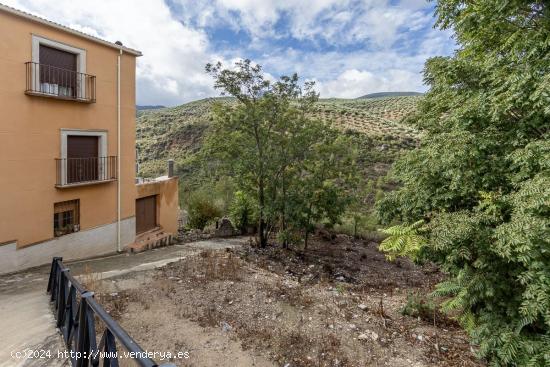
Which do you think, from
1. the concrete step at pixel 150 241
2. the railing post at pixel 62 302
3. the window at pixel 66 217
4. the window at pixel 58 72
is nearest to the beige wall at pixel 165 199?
the concrete step at pixel 150 241

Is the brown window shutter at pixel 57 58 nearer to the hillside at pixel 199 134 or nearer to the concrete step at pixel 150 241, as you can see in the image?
the concrete step at pixel 150 241

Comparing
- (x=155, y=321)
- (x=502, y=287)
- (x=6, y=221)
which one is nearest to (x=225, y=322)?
(x=155, y=321)

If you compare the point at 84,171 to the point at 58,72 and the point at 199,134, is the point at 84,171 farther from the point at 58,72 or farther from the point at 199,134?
the point at 199,134

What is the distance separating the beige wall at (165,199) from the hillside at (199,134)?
13.9 m

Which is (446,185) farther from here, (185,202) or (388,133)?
(388,133)

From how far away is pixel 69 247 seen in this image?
12.1 meters

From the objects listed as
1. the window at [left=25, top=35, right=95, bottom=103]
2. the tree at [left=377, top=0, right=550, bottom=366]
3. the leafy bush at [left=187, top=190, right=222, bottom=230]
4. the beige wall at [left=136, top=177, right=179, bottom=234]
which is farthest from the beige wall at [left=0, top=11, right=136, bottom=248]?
the tree at [left=377, top=0, right=550, bottom=366]

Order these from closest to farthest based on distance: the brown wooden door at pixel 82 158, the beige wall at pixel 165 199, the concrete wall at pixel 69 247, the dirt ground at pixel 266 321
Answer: the dirt ground at pixel 266 321 < the concrete wall at pixel 69 247 < the brown wooden door at pixel 82 158 < the beige wall at pixel 165 199

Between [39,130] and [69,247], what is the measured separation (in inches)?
171

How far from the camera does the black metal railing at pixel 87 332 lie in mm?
3052

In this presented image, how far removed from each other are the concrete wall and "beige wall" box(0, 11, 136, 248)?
23 cm

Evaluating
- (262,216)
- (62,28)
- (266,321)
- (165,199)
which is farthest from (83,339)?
(165,199)

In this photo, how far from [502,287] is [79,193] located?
13237 millimetres

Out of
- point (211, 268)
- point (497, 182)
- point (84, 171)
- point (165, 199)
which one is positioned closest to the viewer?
point (497, 182)
